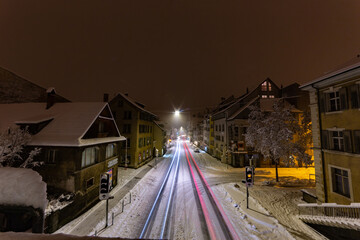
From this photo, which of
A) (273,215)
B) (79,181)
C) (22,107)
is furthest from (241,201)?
(22,107)

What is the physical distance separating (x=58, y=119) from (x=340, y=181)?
2684 centimetres

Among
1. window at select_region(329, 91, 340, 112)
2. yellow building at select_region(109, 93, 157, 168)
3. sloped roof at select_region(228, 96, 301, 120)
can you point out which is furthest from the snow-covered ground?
sloped roof at select_region(228, 96, 301, 120)

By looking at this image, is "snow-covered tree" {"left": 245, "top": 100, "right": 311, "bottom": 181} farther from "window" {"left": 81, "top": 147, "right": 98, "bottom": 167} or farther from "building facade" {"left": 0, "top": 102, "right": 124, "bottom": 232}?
"window" {"left": 81, "top": 147, "right": 98, "bottom": 167}

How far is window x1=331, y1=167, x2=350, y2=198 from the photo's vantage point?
38.8 feet

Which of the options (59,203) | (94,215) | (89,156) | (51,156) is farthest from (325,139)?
(51,156)

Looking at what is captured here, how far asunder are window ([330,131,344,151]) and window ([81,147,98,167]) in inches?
887

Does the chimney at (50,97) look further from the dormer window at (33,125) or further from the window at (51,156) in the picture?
the window at (51,156)

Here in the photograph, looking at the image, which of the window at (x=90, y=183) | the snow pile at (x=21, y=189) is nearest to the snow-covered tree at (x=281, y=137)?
the window at (x=90, y=183)

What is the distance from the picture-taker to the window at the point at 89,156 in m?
14.3

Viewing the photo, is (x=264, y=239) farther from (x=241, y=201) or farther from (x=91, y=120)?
(x=91, y=120)

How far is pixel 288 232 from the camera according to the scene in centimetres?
1040

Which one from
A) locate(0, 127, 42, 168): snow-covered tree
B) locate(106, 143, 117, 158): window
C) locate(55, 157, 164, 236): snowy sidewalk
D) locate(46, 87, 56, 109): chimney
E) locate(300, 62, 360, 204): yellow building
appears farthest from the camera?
A: locate(106, 143, 117, 158): window

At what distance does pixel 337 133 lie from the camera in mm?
12797

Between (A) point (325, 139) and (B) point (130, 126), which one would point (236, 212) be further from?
(B) point (130, 126)
